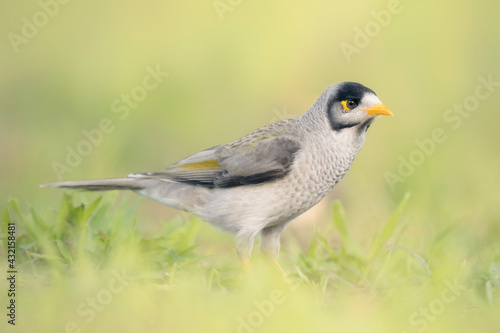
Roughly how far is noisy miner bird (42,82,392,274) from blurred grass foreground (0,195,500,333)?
27cm

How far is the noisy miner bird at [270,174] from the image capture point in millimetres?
5531

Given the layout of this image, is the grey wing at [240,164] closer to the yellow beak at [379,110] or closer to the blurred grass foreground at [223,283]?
the blurred grass foreground at [223,283]

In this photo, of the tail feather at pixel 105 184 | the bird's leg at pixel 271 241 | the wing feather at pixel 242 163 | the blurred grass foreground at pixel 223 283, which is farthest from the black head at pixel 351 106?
the tail feather at pixel 105 184

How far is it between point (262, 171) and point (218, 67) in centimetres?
505

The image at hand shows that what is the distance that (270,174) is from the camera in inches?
221

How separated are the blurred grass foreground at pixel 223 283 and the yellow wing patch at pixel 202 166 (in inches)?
17.7

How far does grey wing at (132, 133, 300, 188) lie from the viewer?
562 cm

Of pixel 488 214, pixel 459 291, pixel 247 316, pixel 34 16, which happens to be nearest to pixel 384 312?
pixel 459 291

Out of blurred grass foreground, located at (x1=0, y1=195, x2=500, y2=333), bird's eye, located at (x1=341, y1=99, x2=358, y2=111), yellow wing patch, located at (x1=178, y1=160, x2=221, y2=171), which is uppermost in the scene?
yellow wing patch, located at (x1=178, y1=160, x2=221, y2=171)

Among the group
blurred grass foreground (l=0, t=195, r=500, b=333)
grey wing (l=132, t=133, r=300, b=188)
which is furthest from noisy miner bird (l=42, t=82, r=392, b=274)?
blurred grass foreground (l=0, t=195, r=500, b=333)

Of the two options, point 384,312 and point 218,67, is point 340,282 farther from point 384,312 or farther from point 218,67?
point 218,67

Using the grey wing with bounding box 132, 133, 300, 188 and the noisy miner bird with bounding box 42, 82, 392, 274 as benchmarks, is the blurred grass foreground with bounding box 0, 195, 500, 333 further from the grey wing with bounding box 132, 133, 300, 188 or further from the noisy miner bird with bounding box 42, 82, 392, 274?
the grey wing with bounding box 132, 133, 300, 188

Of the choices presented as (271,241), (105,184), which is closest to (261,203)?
(271,241)

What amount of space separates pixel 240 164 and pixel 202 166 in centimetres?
33
